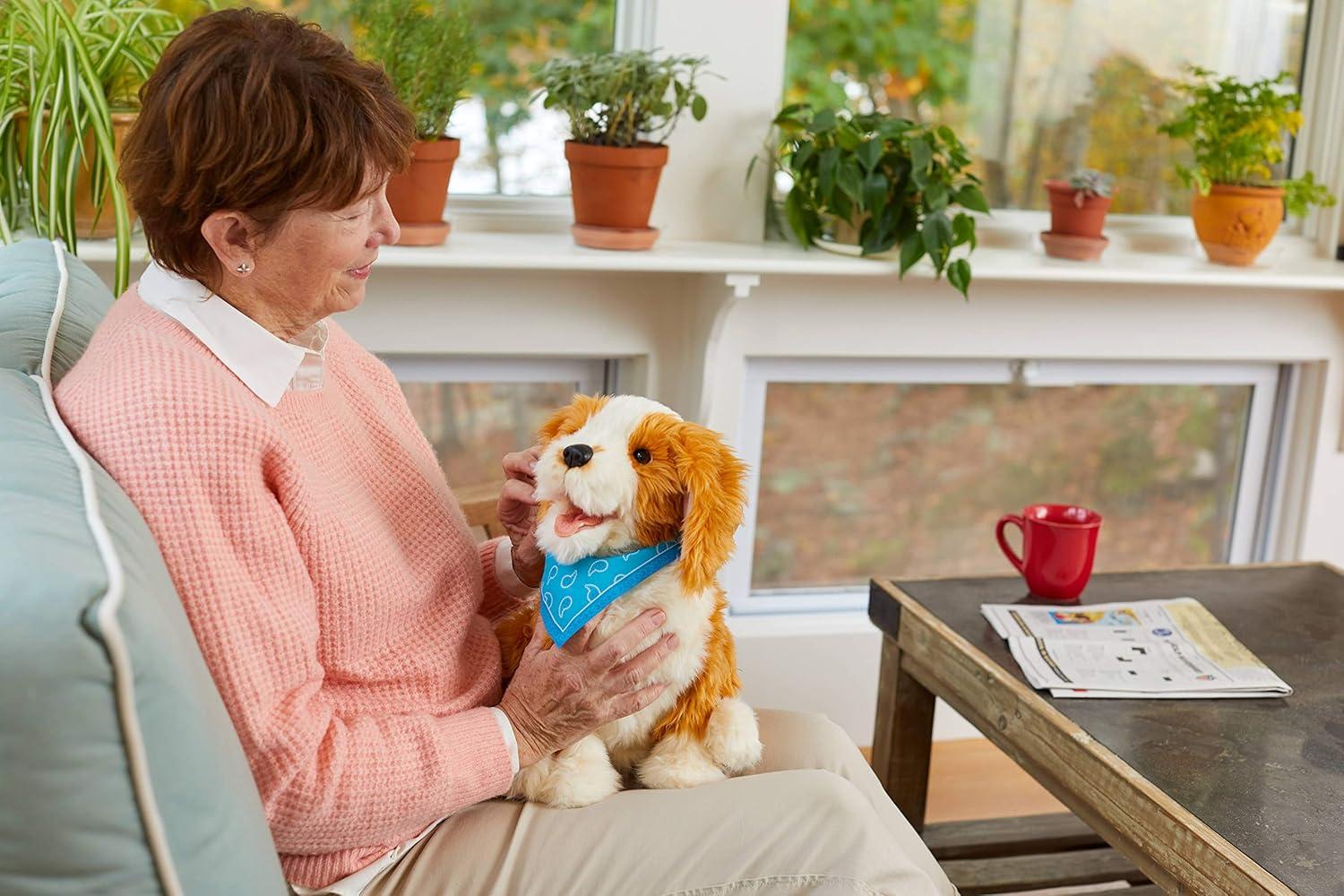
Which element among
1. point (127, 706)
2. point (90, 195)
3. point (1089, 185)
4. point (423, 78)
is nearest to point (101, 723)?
point (127, 706)

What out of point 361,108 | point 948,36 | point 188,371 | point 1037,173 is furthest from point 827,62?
point 188,371

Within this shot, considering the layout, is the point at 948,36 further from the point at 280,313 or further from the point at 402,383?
the point at 280,313

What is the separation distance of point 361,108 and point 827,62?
1.45 meters

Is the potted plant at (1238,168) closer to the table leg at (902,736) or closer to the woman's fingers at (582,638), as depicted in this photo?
the table leg at (902,736)

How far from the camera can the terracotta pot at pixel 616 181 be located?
2.04 m

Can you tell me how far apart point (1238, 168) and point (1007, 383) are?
0.57 meters

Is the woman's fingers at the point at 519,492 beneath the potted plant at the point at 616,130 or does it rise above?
beneath

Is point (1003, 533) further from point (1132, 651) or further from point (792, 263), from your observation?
point (792, 263)

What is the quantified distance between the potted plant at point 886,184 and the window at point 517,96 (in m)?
0.37

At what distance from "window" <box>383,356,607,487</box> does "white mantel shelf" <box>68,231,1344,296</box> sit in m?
0.22

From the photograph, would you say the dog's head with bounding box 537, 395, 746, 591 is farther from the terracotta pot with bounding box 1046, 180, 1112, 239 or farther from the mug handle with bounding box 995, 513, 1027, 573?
the terracotta pot with bounding box 1046, 180, 1112, 239

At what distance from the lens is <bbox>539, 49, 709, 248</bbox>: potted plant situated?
6.66 ft

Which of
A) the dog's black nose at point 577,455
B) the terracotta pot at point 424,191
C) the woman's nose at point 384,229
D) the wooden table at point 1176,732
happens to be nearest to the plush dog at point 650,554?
the dog's black nose at point 577,455

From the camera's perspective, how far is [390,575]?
1.17 m
